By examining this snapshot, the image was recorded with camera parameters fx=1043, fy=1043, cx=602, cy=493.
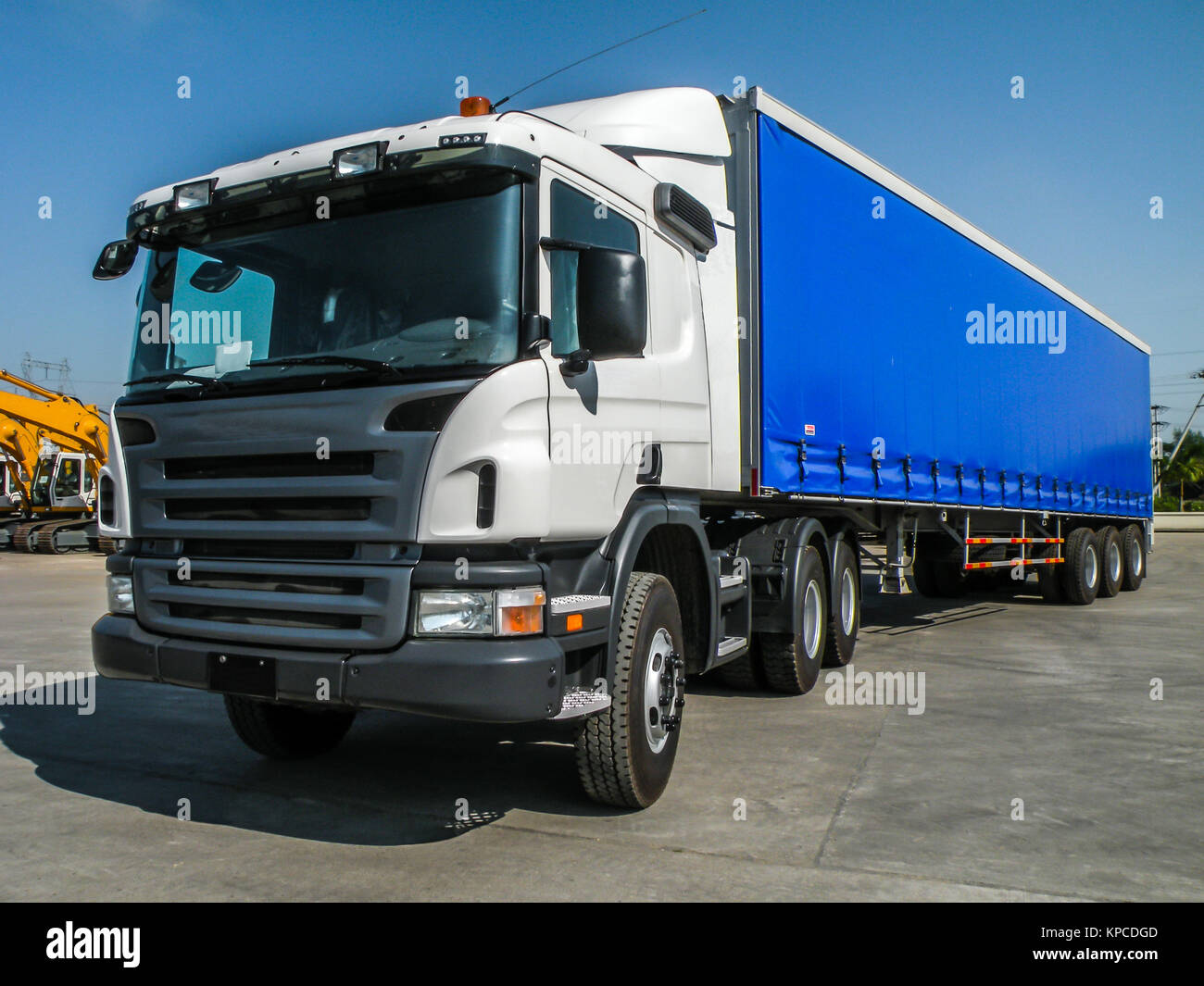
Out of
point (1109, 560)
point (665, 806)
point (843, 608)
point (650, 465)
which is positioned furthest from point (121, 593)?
point (1109, 560)

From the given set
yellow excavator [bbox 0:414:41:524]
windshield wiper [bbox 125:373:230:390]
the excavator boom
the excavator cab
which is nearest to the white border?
windshield wiper [bbox 125:373:230:390]

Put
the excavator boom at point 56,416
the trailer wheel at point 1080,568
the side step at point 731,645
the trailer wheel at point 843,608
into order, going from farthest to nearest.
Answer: the excavator boom at point 56,416
the trailer wheel at point 1080,568
the trailer wheel at point 843,608
the side step at point 731,645

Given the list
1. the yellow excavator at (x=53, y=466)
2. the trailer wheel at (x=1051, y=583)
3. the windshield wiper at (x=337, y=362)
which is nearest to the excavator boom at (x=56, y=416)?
the yellow excavator at (x=53, y=466)

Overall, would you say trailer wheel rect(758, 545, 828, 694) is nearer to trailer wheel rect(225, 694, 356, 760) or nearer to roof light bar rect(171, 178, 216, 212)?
trailer wheel rect(225, 694, 356, 760)

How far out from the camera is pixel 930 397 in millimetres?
9086

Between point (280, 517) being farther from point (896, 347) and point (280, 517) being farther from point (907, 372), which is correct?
point (907, 372)

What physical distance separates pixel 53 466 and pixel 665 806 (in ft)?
95.8

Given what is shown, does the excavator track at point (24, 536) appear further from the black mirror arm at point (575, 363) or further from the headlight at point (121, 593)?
the black mirror arm at point (575, 363)

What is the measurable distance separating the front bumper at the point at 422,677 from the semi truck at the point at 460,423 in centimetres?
1

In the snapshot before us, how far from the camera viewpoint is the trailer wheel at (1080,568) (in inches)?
552

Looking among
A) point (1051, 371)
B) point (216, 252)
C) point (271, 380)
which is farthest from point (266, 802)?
point (1051, 371)

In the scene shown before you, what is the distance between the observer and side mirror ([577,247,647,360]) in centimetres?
409

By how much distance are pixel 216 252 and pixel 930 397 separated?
639cm

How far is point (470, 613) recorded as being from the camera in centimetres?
376
